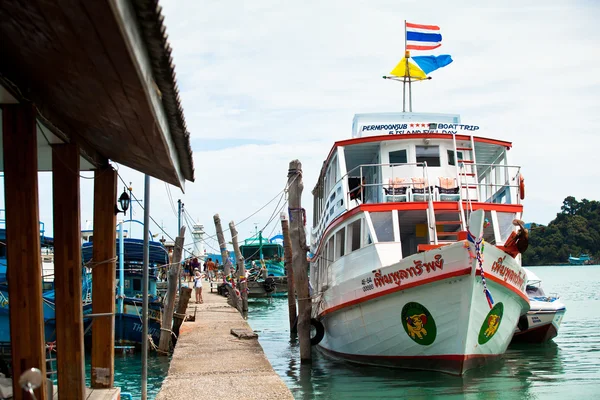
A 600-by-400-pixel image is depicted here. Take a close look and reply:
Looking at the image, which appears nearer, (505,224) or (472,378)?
(472,378)

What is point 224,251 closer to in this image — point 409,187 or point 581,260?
point 409,187

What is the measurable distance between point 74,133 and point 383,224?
30.2 feet

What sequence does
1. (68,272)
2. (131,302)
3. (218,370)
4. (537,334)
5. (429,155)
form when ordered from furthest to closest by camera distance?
(537,334), (131,302), (429,155), (218,370), (68,272)

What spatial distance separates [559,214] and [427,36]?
306 feet

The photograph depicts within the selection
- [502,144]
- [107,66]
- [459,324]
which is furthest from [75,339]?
[502,144]

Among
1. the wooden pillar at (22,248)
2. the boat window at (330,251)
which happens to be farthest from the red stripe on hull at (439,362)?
the wooden pillar at (22,248)

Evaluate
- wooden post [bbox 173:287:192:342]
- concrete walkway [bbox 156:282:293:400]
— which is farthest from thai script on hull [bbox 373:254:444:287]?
wooden post [bbox 173:287:192:342]

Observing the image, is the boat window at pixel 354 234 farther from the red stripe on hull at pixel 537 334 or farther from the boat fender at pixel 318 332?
the red stripe on hull at pixel 537 334

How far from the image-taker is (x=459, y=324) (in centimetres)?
1237

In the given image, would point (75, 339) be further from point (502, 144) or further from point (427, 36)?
point (427, 36)

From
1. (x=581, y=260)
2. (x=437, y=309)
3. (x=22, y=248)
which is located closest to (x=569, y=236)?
(x=581, y=260)

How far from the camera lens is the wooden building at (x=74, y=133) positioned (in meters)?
3.50

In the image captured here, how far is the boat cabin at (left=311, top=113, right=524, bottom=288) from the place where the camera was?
567 inches

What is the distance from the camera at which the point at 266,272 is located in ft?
152
